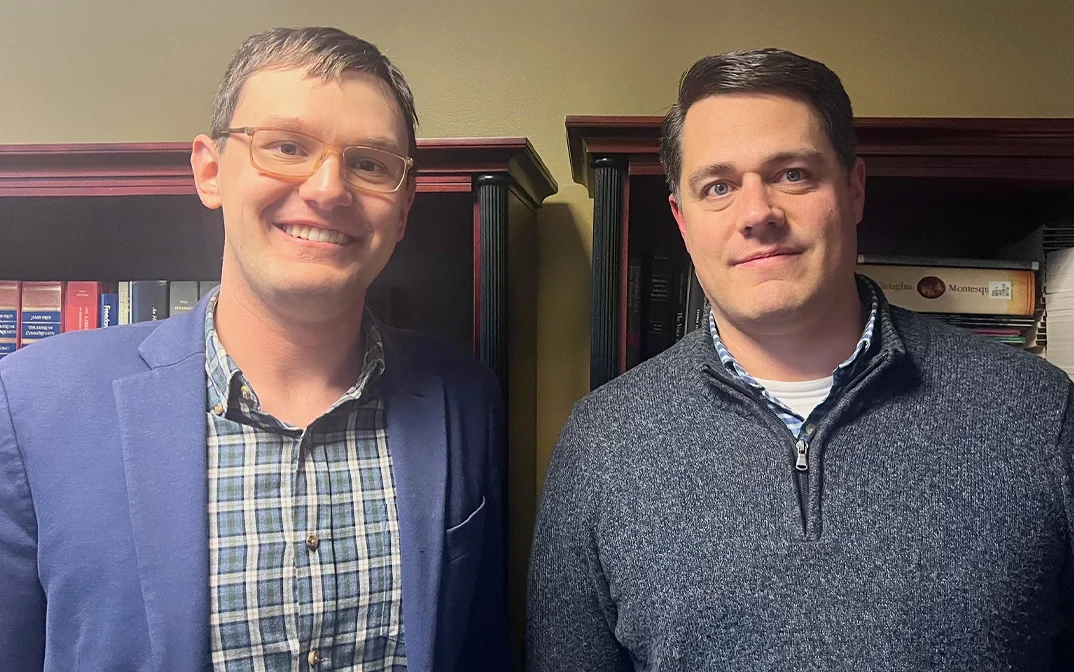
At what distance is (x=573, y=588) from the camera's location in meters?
1.00

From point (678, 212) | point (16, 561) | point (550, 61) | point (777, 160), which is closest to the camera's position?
point (16, 561)

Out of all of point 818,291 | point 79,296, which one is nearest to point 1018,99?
point 818,291

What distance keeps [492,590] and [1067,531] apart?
826 mm

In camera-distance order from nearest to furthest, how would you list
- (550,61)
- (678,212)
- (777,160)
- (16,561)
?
(16,561) → (777,160) → (678,212) → (550,61)

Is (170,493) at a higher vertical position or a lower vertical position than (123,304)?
lower

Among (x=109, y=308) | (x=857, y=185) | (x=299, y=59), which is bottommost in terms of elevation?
(x=109, y=308)

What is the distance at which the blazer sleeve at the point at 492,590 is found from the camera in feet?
3.49

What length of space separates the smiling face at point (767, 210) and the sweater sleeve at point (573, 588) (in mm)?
346

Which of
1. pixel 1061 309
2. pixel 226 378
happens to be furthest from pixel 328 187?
pixel 1061 309

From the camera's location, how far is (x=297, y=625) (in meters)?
0.87

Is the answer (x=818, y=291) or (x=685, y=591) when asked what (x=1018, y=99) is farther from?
(x=685, y=591)

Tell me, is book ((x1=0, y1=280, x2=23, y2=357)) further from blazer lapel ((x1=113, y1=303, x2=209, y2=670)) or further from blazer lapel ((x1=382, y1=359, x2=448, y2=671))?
blazer lapel ((x1=382, y1=359, x2=448, y2=671))

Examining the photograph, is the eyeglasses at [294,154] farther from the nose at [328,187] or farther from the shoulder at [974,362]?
the shoulder at [974,362]

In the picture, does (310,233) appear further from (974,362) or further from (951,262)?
(951,262)
